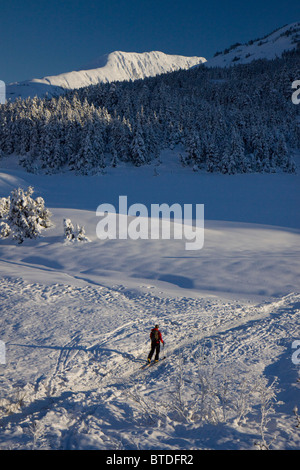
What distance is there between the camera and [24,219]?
18.2 metres

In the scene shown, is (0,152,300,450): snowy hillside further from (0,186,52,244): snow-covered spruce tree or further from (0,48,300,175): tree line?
(0,48,300,175): tree line

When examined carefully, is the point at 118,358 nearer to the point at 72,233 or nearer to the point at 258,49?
the point at 72,233

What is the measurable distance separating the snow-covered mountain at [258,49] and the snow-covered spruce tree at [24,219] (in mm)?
130629

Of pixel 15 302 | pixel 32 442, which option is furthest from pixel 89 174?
pixel 32 442

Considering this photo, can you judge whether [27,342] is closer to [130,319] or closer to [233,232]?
[130,319]

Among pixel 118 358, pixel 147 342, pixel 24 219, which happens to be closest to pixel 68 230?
pixel 24 219

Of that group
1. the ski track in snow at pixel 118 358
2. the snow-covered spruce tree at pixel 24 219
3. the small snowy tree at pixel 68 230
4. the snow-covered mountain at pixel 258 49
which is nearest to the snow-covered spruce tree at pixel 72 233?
the small snowy tree at pixel 68 230

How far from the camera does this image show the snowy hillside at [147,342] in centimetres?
527

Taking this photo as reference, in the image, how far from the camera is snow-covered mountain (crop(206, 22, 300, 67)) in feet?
→ 424

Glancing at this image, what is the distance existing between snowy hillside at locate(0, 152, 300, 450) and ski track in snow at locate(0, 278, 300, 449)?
0.11ft

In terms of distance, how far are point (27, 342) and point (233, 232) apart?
682 inches

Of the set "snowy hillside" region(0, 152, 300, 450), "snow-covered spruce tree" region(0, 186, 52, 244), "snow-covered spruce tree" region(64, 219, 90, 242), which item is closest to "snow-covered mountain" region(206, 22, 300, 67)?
"snow-covered spruce tree" region(0, 186, 52, 244)

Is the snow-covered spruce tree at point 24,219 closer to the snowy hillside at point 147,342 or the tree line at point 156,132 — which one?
the snowy hillside at point 147,342

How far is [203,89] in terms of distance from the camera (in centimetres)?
7825
